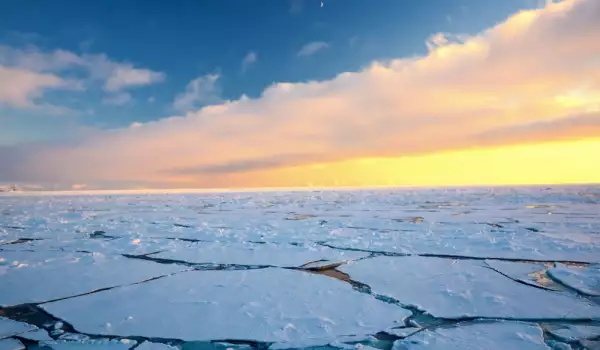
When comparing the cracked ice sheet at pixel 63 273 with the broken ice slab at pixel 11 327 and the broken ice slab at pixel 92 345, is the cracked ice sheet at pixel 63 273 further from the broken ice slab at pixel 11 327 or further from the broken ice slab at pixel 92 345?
the broken ice slab at pixel 92 345

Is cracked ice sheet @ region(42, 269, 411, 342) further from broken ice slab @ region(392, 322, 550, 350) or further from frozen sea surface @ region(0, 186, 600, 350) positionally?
broken ice slab @ region(392, 322, 550, 350)

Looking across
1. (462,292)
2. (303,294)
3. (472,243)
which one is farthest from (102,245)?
(472,243)

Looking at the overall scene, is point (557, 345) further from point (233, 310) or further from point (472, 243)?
point (472, 243)

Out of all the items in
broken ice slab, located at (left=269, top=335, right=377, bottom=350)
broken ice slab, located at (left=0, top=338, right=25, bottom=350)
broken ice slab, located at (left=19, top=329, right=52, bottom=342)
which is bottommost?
broken ice slab, located at (left=269, top=335, right=377, bottom=350)

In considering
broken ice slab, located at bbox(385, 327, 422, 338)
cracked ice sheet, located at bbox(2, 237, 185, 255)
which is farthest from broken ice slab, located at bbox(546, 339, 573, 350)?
cracked ice sheet, located at bbox(2, 237, 185, 255)

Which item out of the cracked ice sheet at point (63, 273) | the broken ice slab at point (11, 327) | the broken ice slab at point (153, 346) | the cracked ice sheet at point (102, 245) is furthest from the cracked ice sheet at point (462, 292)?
the cracked ice sheet at point (102, 245)
